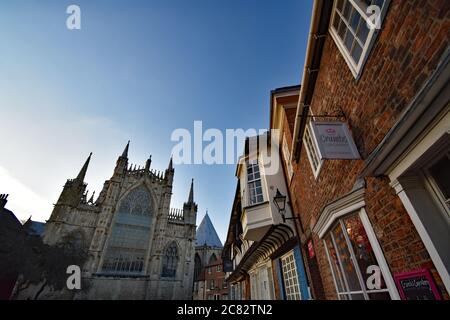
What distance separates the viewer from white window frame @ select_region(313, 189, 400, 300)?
2888 millimetres

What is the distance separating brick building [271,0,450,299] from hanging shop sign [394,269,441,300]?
13mm

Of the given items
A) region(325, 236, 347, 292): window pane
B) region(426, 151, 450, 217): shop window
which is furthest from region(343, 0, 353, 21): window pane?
region(325, 236, 347, 292): window pane

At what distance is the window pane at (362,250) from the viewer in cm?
325

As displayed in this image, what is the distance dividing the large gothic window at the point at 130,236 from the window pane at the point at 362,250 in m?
36.7

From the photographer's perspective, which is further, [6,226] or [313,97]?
[6,226]

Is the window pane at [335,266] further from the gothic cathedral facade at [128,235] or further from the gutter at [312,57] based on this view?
the gothic cathedral facade at [128,235]

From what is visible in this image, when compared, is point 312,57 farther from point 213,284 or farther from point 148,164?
point 213,284

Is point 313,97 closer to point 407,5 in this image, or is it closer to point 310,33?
point 310,33

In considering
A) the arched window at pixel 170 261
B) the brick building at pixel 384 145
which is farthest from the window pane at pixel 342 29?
the arched window at pixel 170 261

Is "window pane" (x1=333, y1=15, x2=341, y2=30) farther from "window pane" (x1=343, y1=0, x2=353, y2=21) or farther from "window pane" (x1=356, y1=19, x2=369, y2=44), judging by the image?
"window pane" (x1=356, y1=19, x2=369, y2=44)

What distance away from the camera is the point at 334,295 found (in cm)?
482

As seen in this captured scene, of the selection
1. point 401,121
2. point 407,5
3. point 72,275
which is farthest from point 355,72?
point 72,275

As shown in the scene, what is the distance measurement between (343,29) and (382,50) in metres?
1.63
